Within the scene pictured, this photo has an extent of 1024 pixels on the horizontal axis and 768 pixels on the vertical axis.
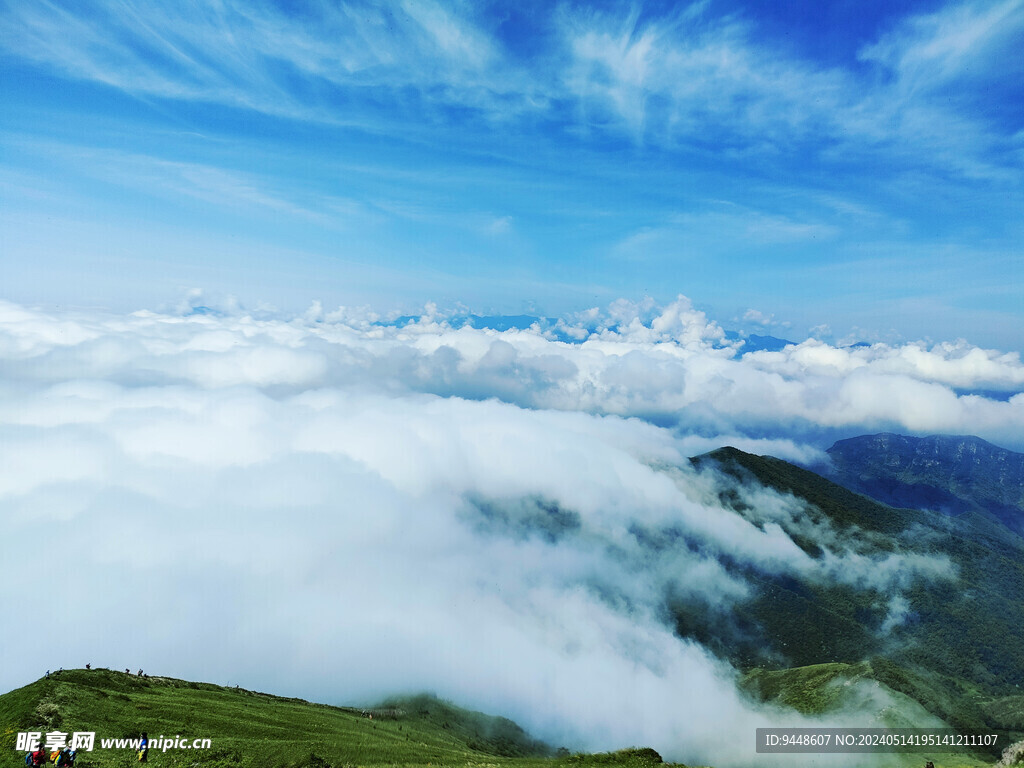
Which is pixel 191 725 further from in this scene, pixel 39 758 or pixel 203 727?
pixel 39 758

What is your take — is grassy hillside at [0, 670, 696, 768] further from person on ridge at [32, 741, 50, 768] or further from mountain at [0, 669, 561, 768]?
person on ridge at [32, 741, 50, 768]

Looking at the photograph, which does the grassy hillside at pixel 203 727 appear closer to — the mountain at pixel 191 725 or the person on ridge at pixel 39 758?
the mountain at pixel 191 725

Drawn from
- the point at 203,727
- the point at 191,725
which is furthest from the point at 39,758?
the point at 203,727

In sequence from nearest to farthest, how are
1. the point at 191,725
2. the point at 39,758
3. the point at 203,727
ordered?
1. the point at 39,758
2. the point at 191,725
3. the point at 203,727

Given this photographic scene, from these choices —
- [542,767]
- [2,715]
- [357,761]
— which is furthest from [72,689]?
[542,767]

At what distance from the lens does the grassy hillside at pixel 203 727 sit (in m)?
56.3

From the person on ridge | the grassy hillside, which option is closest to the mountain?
the grassy hillside

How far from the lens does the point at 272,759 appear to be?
60.5 metres

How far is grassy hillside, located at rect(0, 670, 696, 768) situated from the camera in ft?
185

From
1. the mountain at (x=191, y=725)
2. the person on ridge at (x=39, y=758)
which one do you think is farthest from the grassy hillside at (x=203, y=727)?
the person on ridge at (x=39, y=758)

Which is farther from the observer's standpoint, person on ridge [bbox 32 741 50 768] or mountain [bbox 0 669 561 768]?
mountain [bbox 0 669 561 768]

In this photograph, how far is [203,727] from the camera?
68312 mm

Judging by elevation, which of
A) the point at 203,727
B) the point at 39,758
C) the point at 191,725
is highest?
the point at 39,758

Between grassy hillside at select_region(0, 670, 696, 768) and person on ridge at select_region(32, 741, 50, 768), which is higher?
person on ridge at select_region(32, 741, 50, 768)
